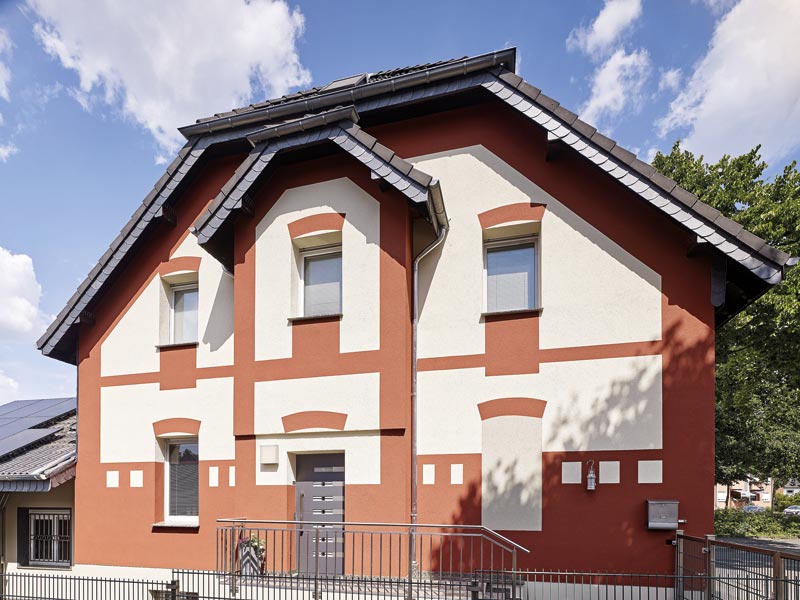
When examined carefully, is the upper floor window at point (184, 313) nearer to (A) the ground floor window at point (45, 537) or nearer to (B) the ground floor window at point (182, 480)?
(B) the ground floor window at point (182, 480)

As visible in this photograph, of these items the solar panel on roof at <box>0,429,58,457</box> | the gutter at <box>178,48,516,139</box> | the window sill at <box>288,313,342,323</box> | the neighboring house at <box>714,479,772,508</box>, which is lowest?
the neighboring house at <box>714,479,772,508</box>

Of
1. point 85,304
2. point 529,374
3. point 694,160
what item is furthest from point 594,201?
point 694,160

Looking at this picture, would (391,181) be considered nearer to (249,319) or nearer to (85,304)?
(249,319)

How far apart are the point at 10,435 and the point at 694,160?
68.7 ft

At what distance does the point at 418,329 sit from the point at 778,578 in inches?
228

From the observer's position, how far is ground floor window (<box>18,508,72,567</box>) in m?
12.9

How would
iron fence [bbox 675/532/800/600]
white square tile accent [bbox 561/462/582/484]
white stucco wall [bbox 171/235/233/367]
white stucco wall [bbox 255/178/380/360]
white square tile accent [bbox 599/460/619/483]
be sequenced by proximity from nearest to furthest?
iron fence [bbox 675/532/800/600]
white square tile accent [bbox 599/460/619/483]
white square tile accent [bbox 561/462/582/484]
white stucco wall [bbox 255/178/380/360]
white stucco wall [bbox 171/235/233/367]

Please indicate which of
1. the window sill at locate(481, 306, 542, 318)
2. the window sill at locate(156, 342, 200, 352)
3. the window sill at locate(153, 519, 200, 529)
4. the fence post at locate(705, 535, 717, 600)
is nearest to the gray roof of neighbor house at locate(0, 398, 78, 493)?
the window sill at locate(153, 519, 200, 529)

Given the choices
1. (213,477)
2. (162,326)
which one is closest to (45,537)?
(213,477)

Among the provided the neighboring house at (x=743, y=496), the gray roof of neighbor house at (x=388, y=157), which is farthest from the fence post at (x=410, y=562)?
the neighboring house at (x=743, y=496)

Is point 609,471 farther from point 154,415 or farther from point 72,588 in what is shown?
point 72,588

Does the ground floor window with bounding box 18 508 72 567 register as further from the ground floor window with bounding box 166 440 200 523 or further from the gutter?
the gutter

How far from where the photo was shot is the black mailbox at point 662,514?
841 centimetres

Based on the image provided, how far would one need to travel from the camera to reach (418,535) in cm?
951
